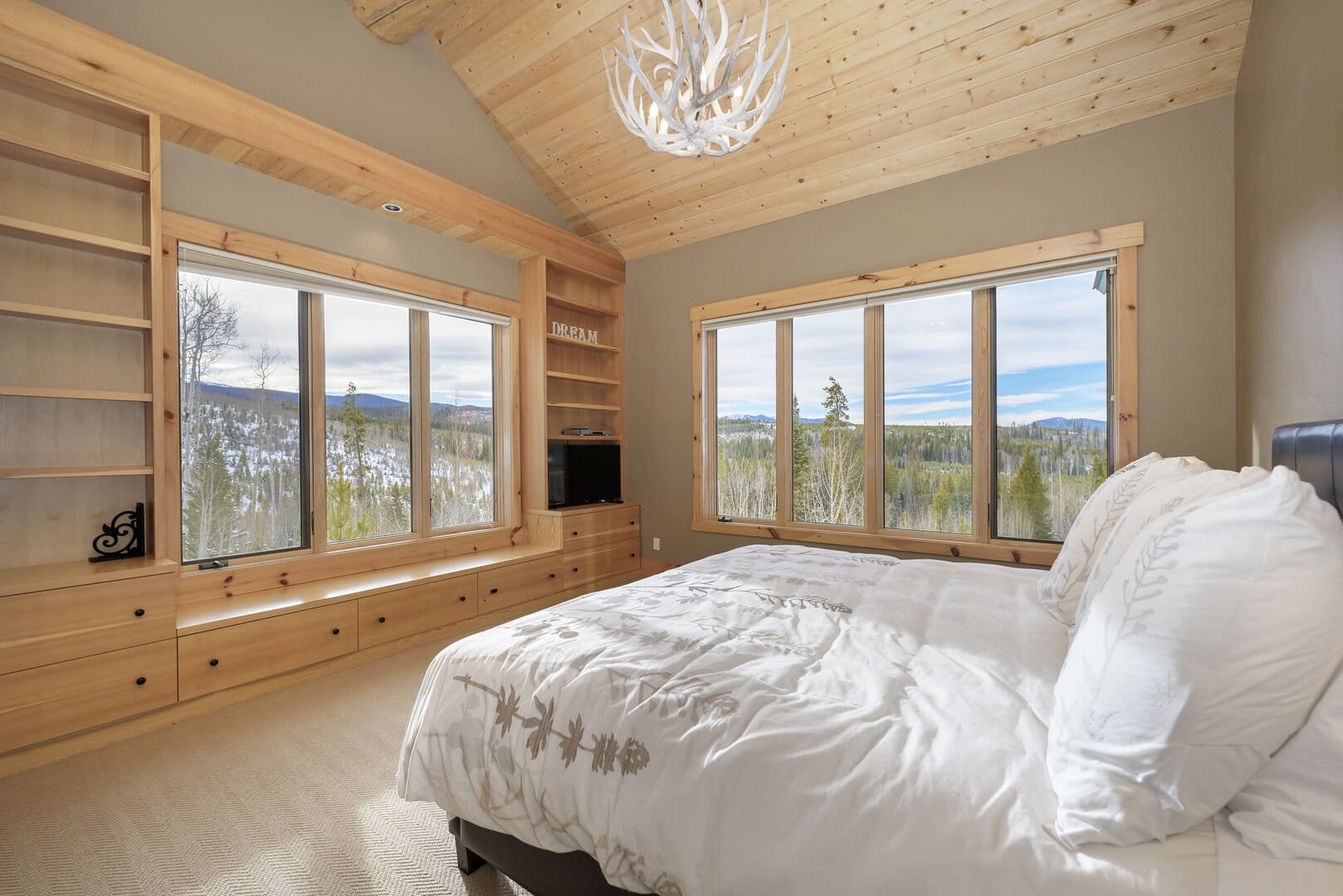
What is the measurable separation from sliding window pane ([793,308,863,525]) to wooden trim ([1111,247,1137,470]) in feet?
4.50

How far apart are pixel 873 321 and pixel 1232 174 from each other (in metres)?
1.76

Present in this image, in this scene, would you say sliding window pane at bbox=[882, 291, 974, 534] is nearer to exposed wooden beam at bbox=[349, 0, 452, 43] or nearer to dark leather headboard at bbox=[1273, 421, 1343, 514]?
dark leather headboard at bbox=[1273, 421, 1343, 514]

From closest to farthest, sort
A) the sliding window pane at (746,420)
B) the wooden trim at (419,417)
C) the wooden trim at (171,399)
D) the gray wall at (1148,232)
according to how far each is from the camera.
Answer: the wooden trim at (171,399) → the gray wall at (1148,232) → the wooden trim at (419,417) → the sliding window pane at (746,420)

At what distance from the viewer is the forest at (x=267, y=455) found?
281 centimetres

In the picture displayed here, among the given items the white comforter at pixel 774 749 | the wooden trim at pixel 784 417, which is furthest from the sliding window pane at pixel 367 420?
the wooden trim at pixel 784 417

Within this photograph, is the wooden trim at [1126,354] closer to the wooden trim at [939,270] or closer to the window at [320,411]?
the wooden trim at [939,270]

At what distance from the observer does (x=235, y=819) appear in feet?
5.62

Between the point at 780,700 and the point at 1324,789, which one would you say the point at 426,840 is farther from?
the point at 1324,789

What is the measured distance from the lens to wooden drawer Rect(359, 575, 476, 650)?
2.99 meters

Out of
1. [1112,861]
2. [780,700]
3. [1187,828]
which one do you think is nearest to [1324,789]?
[1187,828]

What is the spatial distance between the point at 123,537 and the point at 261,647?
75 cm

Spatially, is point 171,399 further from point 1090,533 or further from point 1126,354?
point 1126,354

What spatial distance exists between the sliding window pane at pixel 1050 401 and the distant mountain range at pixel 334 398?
11.4ft

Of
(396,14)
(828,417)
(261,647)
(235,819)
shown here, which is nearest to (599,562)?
(828,417)
